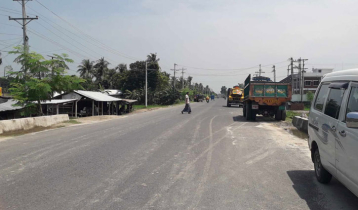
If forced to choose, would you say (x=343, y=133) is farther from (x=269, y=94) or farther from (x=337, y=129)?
(x=269, y=94)

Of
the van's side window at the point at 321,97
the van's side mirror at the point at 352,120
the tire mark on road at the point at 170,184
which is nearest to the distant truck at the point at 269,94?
the tire mark on road at the point at 170,184

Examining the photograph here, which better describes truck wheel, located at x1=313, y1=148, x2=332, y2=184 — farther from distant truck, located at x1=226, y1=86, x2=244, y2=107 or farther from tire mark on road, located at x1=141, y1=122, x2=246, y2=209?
distant truck, located at x1=226, y1=86, x2=244, y2=107

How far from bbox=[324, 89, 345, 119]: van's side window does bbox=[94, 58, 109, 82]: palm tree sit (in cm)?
6973

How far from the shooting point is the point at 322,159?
5.40 metres

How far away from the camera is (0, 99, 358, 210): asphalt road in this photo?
15.5 feet

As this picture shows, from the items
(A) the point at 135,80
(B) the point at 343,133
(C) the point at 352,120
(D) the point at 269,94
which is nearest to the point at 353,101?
(B) the point at 343,133

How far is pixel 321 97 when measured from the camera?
6.07m

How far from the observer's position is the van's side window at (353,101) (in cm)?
433

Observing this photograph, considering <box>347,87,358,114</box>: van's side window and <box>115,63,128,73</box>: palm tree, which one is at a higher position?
<box>115,63,128,73</box>: palm tree

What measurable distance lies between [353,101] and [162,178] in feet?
11.3

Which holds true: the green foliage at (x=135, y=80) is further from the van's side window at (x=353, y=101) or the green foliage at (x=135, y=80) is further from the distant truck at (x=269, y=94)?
the van's side window at (x=353, y=101)

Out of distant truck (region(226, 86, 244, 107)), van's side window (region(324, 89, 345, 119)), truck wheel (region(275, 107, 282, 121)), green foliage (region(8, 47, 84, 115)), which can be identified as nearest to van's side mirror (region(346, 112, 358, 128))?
van's side window (region(324, 89, 345, 119))

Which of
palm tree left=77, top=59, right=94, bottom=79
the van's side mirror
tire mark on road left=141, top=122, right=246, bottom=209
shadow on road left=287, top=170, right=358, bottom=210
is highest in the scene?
palm tree left=77, top=59, right=94, bottom=79

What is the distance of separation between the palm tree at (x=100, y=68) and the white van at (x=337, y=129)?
2716 inches
